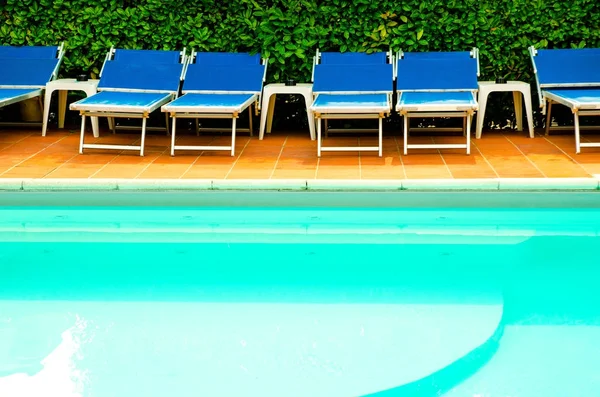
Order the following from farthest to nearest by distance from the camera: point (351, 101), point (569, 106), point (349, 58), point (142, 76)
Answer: point (349, 58) < point (142, 76) < point (351, 101) < point (569, 106)

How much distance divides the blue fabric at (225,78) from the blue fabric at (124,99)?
360mm

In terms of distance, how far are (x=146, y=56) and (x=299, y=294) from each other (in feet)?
15.4

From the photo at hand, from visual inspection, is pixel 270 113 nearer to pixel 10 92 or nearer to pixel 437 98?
pixel 437 98

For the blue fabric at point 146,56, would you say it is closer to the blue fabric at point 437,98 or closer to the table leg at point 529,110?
the blue fabric at point 437,98

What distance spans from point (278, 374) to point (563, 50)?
234 inches

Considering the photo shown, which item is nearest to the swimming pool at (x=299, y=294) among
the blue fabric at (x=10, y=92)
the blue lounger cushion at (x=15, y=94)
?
the blue lounger cushion at (x=15, y=94)

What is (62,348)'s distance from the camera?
490cm

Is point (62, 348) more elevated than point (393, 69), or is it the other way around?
point (393, 69)

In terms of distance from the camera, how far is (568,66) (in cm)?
911

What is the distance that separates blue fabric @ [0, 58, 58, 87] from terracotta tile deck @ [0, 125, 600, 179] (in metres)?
0.59

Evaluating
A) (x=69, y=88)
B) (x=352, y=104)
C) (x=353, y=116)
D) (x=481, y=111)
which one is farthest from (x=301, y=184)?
(x=69, y=88)

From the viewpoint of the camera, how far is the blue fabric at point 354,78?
29.4 ft

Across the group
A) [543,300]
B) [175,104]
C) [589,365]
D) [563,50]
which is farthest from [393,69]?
[589,365]

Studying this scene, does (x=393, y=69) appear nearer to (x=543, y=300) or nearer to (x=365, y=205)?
(x=365, y=205)
